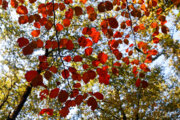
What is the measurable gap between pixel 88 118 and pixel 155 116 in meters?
5.22

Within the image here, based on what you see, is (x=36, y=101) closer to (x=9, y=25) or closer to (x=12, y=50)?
(x=12, y=50)

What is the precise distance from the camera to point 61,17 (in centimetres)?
947

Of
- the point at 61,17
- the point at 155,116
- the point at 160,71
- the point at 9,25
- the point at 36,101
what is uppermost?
the point at 61,17

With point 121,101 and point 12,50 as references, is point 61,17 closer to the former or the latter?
point 12,50

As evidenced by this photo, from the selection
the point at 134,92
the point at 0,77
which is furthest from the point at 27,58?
the point at 134,92

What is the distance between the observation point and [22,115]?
1115 centimetres

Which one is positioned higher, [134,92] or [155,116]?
[134,92]

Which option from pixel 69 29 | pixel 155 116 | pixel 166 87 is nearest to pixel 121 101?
pixel 155 116

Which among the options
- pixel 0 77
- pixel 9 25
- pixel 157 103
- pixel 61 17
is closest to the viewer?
pixel 9 25

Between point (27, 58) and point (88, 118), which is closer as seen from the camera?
point (27, 58)

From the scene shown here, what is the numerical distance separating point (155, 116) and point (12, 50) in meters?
11.4

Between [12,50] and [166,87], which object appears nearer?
[12,50]

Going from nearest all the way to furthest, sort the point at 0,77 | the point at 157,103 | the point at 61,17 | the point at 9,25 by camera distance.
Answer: the point at 9,25 < the point at 61,17 < the point at 157,103 < the point at 0,77

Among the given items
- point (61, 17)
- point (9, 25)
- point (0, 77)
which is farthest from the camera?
point (0, 77)
